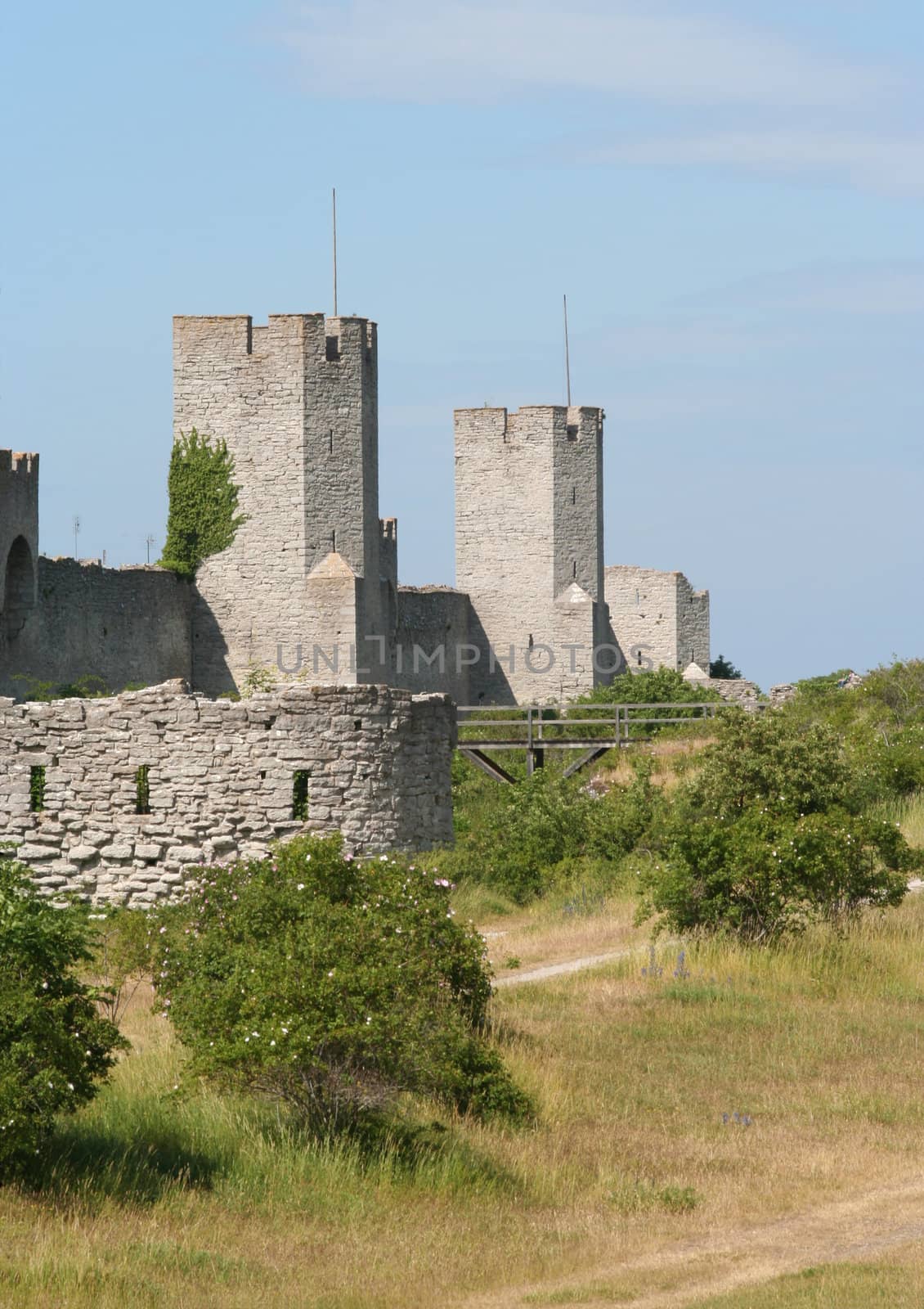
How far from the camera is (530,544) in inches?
1665

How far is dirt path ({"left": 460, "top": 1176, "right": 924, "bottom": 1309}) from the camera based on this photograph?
299 inches

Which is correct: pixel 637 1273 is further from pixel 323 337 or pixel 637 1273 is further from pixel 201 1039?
pixel 323 337

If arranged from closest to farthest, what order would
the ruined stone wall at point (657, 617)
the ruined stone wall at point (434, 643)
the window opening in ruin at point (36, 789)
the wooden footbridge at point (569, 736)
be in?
the window opening in ruin at point (36, 789)
the wooden footbridge at point (569, 736)
the ruined stone wall at point (434, 643)
the ruined stone wall at point (657, 617)

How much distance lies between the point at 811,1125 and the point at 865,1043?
5.88 ft

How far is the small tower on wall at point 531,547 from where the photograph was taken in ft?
137

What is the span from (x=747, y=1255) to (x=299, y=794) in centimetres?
855

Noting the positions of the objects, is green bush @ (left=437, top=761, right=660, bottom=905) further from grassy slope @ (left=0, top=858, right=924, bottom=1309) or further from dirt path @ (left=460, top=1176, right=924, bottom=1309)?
dirt path @ (left=460, top=1176, right=924, bottom=1309)

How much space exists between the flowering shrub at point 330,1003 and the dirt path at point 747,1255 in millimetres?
1597

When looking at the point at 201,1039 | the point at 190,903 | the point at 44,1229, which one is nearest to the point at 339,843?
the point at 190,903

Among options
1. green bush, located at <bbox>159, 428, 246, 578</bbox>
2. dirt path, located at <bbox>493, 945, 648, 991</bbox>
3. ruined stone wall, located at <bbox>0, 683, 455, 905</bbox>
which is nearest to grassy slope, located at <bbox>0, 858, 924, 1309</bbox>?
dirt path, located at <bbox>493, 945, 648, 991</bbox>

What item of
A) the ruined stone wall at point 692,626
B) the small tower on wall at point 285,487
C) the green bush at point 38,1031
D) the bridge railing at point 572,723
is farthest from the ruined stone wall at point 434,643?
the green bush at point 38,1031

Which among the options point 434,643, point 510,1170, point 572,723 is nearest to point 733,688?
point 434,643

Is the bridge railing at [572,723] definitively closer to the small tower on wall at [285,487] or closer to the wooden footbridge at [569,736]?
the wooden footbridge at [569,736]

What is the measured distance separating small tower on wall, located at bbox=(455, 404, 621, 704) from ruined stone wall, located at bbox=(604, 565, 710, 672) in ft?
11.3
